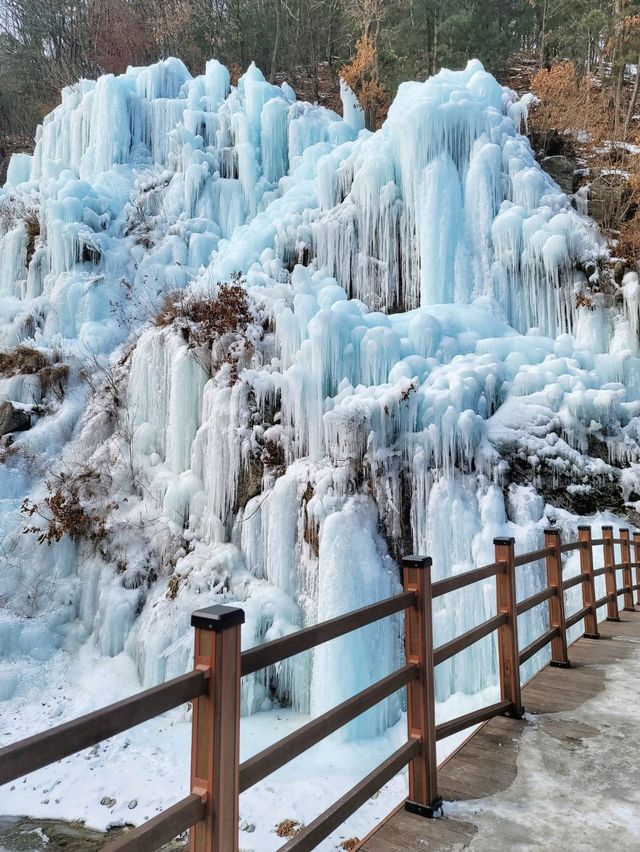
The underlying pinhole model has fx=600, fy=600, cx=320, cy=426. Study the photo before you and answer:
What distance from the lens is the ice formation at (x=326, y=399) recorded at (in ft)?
23.9

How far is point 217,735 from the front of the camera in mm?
1501

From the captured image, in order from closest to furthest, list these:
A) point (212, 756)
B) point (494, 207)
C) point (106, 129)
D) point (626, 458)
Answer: point (212, 756) < point (626, 458) < point (494, 207) < point (106, 129)

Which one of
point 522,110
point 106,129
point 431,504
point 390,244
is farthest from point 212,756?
point 106,129

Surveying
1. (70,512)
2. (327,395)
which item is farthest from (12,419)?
(327,395)

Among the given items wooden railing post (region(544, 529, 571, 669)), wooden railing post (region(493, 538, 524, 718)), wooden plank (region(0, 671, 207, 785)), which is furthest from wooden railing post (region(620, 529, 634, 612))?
wooden plank (region(0, 671, 207, 785))

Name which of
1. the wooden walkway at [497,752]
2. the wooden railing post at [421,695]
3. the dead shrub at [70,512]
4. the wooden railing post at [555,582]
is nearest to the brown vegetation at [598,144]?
the wooden railing post at [555,582]

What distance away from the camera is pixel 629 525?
7.68m

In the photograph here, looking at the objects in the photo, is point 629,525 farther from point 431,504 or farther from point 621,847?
point 621,847

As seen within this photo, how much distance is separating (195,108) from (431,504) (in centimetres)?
1593

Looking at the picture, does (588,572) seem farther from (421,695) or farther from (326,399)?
(326,399)

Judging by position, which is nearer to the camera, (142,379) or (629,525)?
(629,525)

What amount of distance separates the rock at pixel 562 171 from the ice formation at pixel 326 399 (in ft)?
4.43

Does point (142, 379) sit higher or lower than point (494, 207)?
lower

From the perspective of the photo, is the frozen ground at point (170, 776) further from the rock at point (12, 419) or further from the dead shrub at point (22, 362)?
the dead shrub at point (22, 362)
